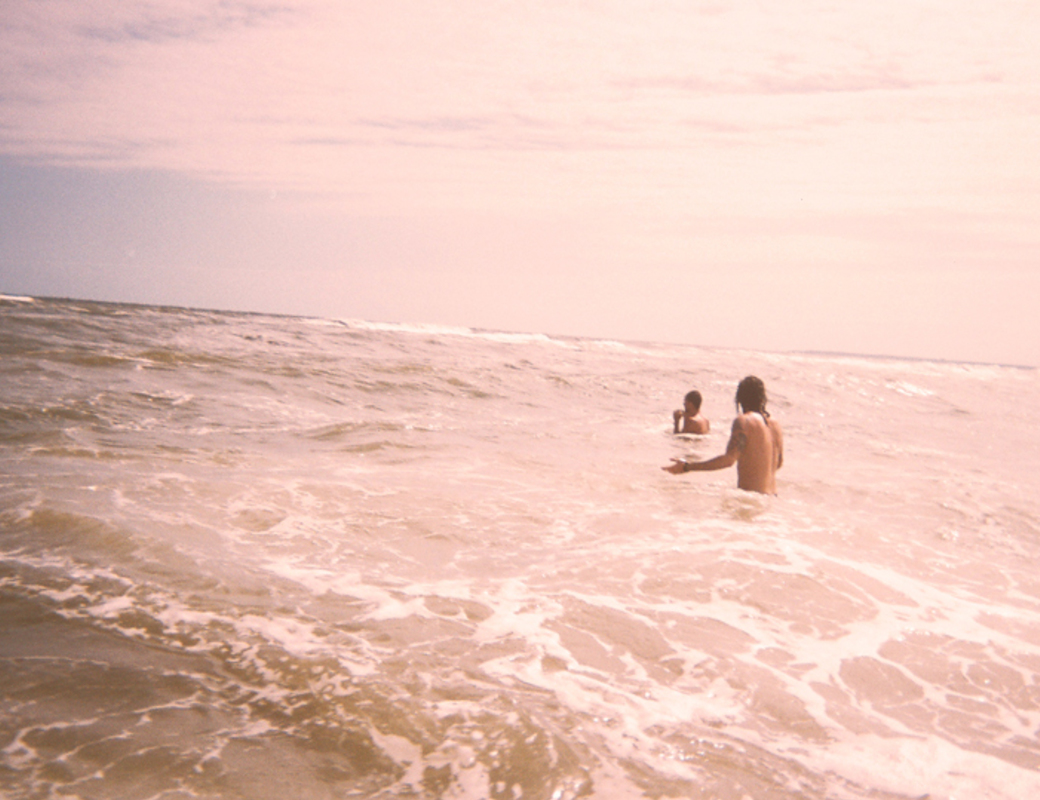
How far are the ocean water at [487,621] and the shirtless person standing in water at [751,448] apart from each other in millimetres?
265

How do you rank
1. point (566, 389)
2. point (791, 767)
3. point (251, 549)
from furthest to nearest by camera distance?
1. point (566, 389)
2. point (251, 549)
3. point (791, 767)

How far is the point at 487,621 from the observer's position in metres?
4.11

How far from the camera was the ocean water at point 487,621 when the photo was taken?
2.84 meters

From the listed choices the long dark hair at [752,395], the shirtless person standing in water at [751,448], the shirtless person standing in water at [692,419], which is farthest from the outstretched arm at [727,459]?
the shirtless person standing in water at [692,419]

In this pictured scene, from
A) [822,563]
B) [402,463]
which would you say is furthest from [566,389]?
[822,563]

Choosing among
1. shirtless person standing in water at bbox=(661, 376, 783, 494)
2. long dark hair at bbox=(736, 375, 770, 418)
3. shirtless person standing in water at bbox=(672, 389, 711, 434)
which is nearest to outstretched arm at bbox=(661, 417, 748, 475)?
shirtless person standing in water at bbox=(661, 376, 783, 494)

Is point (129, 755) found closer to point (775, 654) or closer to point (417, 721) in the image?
point (417, 721)

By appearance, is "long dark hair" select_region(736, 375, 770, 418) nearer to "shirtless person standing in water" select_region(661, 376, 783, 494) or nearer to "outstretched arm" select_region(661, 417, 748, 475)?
"shirtless person standing in water" select_region(661, 376, 783, 494)

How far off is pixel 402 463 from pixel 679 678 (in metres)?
5.21

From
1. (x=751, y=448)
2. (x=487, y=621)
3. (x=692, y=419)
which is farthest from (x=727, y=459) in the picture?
(x=692, y=419)

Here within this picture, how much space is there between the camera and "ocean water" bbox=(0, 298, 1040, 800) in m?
2.84

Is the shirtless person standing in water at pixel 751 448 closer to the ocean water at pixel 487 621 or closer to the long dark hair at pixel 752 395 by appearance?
the long dark hair at pixel 752 395

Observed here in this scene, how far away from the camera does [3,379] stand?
1129cm

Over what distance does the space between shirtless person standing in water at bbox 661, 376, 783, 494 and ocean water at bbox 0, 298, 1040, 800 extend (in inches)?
10.4
